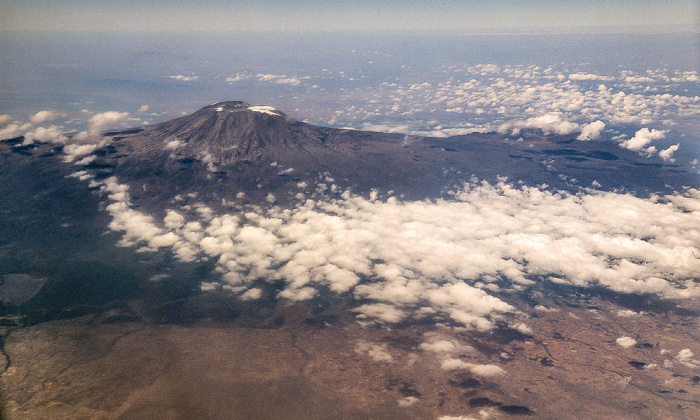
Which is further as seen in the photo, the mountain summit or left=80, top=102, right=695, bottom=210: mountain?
the mountain summit

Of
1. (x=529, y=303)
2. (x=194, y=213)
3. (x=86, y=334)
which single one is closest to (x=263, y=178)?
(x=194, y=213)

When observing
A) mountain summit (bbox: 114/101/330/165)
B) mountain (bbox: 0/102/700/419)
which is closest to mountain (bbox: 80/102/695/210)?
mountain summit (bbox: 114/101/330/165)

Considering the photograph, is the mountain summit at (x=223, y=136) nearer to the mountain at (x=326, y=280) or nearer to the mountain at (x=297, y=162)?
the mountain at (x=297, y=162)

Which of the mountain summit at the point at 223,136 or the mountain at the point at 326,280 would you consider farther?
the mountain summit at the point at 223,136

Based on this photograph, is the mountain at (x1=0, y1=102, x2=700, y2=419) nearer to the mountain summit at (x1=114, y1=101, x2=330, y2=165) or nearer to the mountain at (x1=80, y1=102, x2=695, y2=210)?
the mountain summit at (x1=114, y1=101, x2=330, y2=165)

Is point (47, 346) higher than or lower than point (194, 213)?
lower

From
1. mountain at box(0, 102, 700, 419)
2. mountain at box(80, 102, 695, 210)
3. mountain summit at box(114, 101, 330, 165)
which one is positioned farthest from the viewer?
mountain summit at box(114, 101, 330, 165)

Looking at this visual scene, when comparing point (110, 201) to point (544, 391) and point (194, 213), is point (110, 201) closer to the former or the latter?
point (194, 213)

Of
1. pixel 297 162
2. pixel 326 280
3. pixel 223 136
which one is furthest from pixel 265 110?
pixel 326 280

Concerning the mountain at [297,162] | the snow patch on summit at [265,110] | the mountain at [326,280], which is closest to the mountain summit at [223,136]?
the snow patch on summit at [265,110]

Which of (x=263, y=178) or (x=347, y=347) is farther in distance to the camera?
(x=263, y=178)

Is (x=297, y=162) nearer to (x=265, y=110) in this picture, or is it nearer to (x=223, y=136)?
(x=265, y=110)
